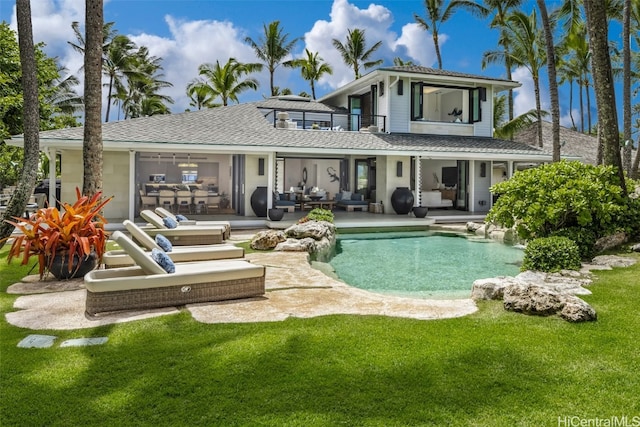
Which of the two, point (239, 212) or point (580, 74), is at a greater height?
point (580, 74)

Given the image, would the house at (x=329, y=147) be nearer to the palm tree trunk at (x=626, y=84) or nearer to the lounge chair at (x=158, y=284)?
the palm tree trunk at (x=626, y=84)

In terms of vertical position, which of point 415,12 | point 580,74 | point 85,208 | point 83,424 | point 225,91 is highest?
point 415,12

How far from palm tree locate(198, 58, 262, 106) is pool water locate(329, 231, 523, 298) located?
25.6m

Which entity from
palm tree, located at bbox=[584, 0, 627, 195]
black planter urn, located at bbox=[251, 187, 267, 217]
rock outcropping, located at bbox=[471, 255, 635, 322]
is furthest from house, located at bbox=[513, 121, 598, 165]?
rock outcropping, located at bbox=[471, 255, 635, 322]

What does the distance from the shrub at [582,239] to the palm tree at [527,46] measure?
1686 centimetres

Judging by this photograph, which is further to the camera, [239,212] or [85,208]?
[239,212]

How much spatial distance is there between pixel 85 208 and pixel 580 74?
43.3m

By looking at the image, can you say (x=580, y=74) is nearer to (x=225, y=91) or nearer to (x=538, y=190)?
(x=225, y=91)

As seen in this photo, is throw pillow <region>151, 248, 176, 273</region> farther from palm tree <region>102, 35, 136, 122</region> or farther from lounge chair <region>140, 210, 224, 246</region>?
palm tree <region>102, 35, 136, 122</region>

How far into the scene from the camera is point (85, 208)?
24.2 feet

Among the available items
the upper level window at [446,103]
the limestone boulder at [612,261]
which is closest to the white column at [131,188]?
the upper level window at [446,103]

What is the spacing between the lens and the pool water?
26.0ft

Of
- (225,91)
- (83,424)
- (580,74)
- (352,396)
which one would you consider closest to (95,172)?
(83,424)

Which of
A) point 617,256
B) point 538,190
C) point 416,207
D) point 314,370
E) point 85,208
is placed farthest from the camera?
point 416,207
